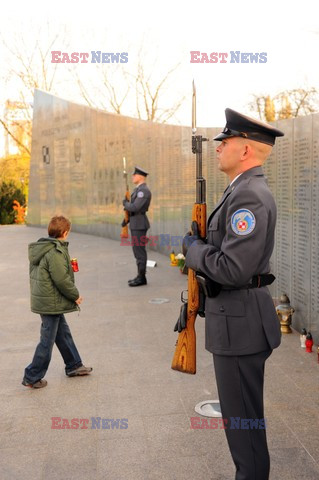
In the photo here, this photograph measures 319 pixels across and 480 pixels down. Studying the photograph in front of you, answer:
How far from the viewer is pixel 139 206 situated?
845 cm

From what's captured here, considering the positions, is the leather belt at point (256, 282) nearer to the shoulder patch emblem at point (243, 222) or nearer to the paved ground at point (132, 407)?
the shoulder patch emblem at point (243, 222)

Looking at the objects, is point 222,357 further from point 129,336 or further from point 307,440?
point 129,336

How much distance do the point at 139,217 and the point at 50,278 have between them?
176 inches

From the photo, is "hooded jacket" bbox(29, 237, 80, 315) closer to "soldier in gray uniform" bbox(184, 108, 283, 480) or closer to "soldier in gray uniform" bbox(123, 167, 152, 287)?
"soldier in gray uniform" bbox(184, 108, 283, 480)

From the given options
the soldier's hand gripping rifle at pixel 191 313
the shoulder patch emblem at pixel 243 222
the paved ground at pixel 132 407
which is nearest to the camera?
the shoulder patch emblem at pixel 243 222

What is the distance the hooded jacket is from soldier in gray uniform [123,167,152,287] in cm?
420

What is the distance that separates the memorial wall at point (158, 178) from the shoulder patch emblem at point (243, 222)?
300 centimetres

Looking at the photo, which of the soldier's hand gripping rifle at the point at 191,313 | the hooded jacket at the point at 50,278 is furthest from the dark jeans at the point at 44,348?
the soldier's hand gripping rifle at the point at 191,313

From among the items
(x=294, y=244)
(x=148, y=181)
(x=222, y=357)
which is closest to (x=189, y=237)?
(x=222, y=357)

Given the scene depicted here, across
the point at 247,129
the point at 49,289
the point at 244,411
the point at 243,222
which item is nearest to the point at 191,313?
the point at 244,411

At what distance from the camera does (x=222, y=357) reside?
2.53 metres

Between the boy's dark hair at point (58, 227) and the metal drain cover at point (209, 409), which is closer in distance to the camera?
the metal drain cover at point (209, 409)

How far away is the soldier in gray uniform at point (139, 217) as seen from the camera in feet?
27.8

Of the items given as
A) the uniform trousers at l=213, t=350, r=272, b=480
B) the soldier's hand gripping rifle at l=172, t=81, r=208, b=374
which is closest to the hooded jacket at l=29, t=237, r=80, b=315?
the soldier's hand gripping rifle at l=172, t=81, r=208, b=374
